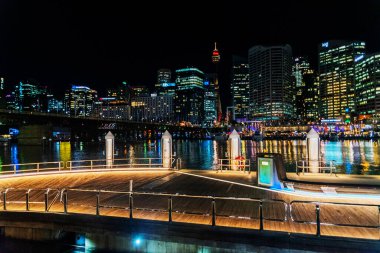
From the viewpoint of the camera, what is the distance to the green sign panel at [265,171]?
50.4 ft

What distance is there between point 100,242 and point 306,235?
24.5ft

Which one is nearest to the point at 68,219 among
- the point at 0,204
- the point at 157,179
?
the point at 0,204

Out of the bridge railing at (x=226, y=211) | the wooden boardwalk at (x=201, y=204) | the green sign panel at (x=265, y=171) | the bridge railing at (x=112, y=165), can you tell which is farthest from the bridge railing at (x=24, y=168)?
the green sign panel at (x=265, y=171)

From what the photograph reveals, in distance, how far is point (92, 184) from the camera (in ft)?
58.3

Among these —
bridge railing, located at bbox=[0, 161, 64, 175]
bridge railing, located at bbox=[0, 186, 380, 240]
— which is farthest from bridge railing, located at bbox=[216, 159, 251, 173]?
bridge railing, located at bbox=[0, 161, 64, 175]

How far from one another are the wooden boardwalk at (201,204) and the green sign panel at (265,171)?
0.93 metres

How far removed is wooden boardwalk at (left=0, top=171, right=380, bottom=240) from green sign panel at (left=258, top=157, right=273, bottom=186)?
926mm

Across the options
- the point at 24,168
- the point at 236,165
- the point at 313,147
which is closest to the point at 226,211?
the point at 236,165

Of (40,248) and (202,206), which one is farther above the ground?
(202,206)

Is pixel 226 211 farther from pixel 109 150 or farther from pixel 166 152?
pixel 109 150

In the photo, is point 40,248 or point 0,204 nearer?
point 40,248

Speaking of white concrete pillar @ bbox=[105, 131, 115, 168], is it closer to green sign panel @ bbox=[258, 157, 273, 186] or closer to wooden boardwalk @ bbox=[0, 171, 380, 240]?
wooden boardwalk @ bbox=[0, 171, 380, 240]

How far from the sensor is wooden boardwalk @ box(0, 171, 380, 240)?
31.7ft

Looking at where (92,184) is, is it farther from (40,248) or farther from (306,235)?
(306,235)
